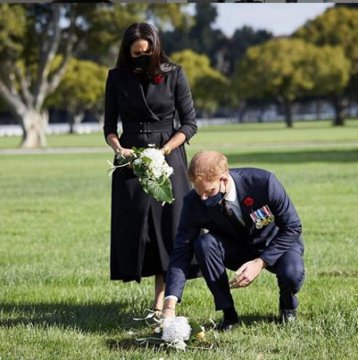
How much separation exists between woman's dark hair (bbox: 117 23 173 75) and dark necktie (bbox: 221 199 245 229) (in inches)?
49.0

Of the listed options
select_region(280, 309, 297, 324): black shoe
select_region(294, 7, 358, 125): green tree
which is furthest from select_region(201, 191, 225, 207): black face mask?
select_region(294, 7, 358, 125): green tree

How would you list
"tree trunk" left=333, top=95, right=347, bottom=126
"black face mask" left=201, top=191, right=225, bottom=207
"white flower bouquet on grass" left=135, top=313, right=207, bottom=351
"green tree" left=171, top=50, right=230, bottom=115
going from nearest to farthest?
1. "white flower bouquet on grass" left=135, top=313, right=207, bottom=351
2. "black face mask" left=201, top=191, right=225, bottom=207
3. "tree trunk" left=333, top=95, right=347, bottom=126
4. "green tree" left=171, top=50, right=230, bottom=115

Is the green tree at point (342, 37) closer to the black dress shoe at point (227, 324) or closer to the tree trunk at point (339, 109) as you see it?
the tree trunk at point (339, 109)

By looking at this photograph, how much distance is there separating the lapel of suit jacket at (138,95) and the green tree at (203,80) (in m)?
92.0

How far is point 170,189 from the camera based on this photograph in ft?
20.3

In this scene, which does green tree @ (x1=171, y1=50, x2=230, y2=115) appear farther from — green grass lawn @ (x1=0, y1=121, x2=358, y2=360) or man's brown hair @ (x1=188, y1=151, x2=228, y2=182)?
man's brown hair @ (x1=188, y1=151, x2=228, y2=182)

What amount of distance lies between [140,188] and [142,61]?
0.87 metres

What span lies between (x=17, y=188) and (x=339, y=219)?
9.91 metres

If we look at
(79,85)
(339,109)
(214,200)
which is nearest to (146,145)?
(214,200)

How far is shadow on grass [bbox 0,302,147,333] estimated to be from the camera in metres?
6.43

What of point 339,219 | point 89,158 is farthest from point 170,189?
point 89,158

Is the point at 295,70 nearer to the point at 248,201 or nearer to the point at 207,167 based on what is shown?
the point at 248,201

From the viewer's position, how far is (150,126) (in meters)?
6.78

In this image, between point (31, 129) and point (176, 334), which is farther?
point (31, 129)
